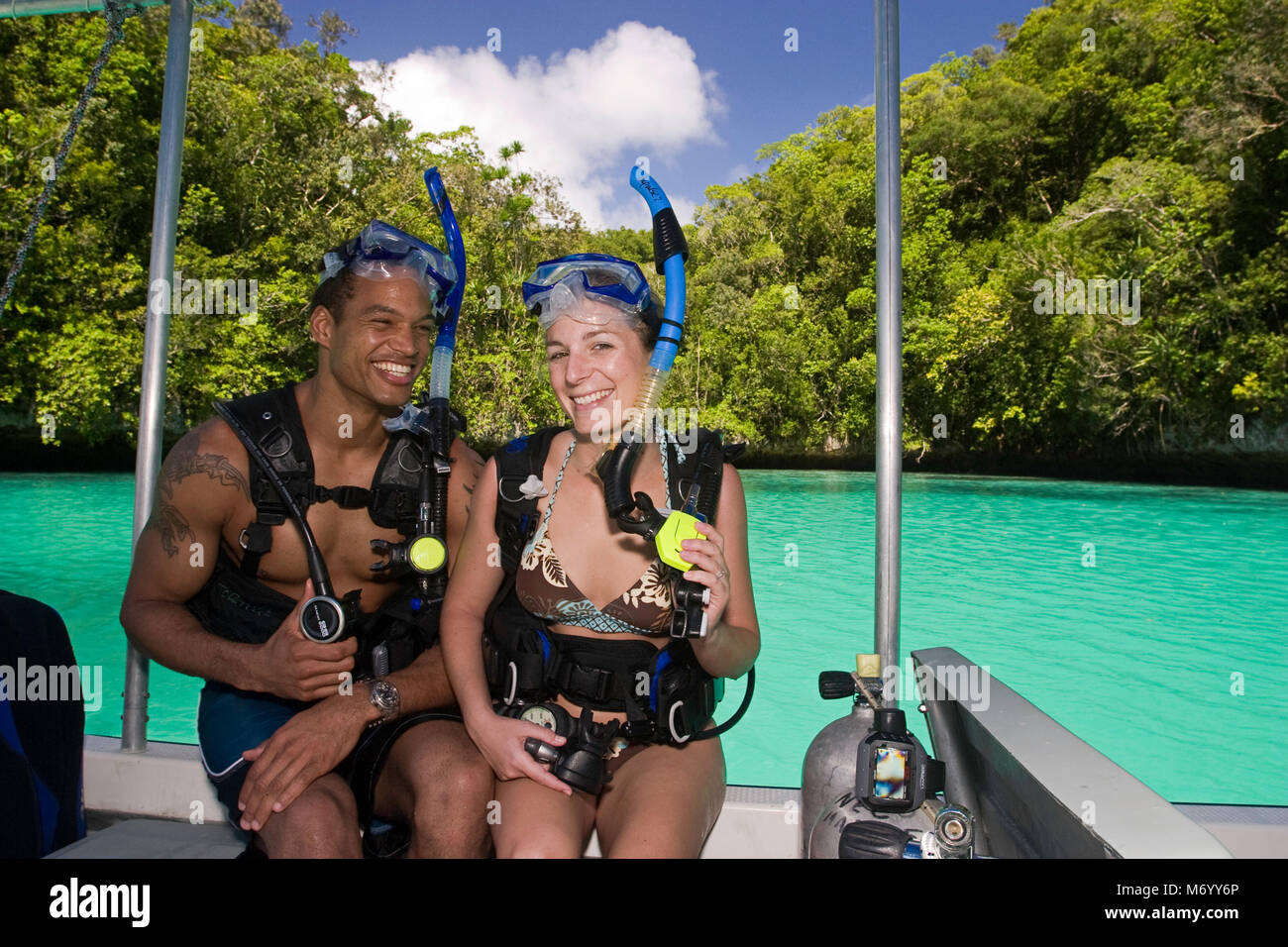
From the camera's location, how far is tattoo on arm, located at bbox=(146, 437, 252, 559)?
1.82 meters

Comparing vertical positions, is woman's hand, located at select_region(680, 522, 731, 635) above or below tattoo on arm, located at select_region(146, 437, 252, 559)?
below

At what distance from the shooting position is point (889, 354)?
69.2 inches

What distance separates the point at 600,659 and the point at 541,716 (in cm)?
16

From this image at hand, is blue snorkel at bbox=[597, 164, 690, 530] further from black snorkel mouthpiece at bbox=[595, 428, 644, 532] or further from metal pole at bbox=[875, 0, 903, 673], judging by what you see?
metal pole at bbox=[875, 0, 903, 673]

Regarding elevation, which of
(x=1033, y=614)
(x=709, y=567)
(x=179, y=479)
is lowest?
(x=1033, y=614)

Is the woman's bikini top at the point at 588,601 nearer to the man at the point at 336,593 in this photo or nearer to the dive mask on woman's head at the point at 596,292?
the man at the point at 336,593

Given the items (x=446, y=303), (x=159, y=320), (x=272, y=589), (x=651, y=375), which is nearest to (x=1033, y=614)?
(x=446, y=303)

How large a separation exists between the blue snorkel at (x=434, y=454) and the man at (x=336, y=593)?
0.18 feet

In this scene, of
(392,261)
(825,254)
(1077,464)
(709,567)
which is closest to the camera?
(709,567)

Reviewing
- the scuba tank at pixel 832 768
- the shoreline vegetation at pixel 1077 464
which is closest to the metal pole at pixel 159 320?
the scuba tank at pixel 832 768

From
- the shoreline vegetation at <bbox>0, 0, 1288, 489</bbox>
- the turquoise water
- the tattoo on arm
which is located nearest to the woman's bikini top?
the tattoo on arm

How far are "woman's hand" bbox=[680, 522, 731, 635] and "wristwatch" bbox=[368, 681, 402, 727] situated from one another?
76 cm

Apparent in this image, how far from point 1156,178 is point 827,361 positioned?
9170 mm

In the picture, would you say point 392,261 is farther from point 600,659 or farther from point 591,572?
point 600,659
